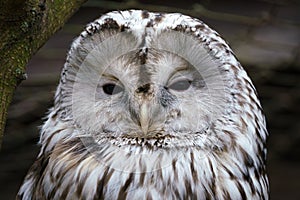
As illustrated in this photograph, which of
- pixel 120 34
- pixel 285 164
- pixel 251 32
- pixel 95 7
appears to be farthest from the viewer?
pixel 285 164

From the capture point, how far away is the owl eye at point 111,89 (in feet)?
7.36

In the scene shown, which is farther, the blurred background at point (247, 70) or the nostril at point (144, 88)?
the blurred background at point (247, 70)

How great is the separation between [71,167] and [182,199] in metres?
0.33

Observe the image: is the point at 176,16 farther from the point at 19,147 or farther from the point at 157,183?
the point at 19,147

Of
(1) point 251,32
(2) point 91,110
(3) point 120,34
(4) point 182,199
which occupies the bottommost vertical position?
(4) point 182,199

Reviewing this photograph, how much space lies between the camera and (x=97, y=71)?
2271mm

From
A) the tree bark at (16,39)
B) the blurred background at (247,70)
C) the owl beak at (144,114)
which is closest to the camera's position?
the tree bark at (16,39)

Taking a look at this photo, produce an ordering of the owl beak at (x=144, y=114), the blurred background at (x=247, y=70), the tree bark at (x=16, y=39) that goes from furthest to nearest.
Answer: the blurred background at (x=247, y=70), the owl beak at (x=144, y=114), the tree bark at (x=16, y=39)

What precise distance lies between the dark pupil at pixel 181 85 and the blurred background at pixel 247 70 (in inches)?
65.4

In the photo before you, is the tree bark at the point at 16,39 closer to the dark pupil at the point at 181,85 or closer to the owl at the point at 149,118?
the owl at the point at 149,118

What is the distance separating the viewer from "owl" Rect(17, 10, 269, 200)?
2.23 m

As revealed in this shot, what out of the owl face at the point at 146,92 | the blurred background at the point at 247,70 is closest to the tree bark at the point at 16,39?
the owl face at the point at 146,92

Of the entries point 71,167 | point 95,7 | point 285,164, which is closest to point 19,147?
point 95,7

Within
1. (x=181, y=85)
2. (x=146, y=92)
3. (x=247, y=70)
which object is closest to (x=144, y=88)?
(x=146, y=92)
